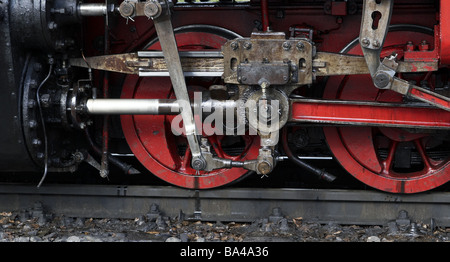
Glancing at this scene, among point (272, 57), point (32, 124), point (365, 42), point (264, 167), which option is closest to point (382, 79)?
point (365, 42)

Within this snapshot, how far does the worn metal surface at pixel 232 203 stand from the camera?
4.77 m

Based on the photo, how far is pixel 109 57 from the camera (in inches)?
176

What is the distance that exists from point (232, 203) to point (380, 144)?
1.20 metres

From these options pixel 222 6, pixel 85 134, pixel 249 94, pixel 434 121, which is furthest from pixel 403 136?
pixel 85 134

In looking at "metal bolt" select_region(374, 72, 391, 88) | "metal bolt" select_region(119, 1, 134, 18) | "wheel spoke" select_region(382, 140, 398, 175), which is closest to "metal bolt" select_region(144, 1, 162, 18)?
"metal bolt" select_region(119, 1, 134, 18)

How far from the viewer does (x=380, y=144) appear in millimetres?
5020

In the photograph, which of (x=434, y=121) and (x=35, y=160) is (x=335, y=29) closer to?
(x=434, y=121)

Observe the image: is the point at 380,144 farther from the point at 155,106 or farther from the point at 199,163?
the point at 155,106

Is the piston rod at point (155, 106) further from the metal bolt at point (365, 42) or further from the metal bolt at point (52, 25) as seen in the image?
the metal bolt at point (365, 42)

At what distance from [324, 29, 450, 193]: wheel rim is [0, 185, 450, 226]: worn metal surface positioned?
107mm

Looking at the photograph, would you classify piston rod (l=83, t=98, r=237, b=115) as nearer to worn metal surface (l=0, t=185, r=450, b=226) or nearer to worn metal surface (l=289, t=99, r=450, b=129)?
worn metal surface (l=289, t=99, r=450, b=129)

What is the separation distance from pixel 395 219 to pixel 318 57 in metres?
1.39

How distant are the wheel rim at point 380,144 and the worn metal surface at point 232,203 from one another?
107mm

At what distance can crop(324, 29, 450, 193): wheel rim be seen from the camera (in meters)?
4.70
